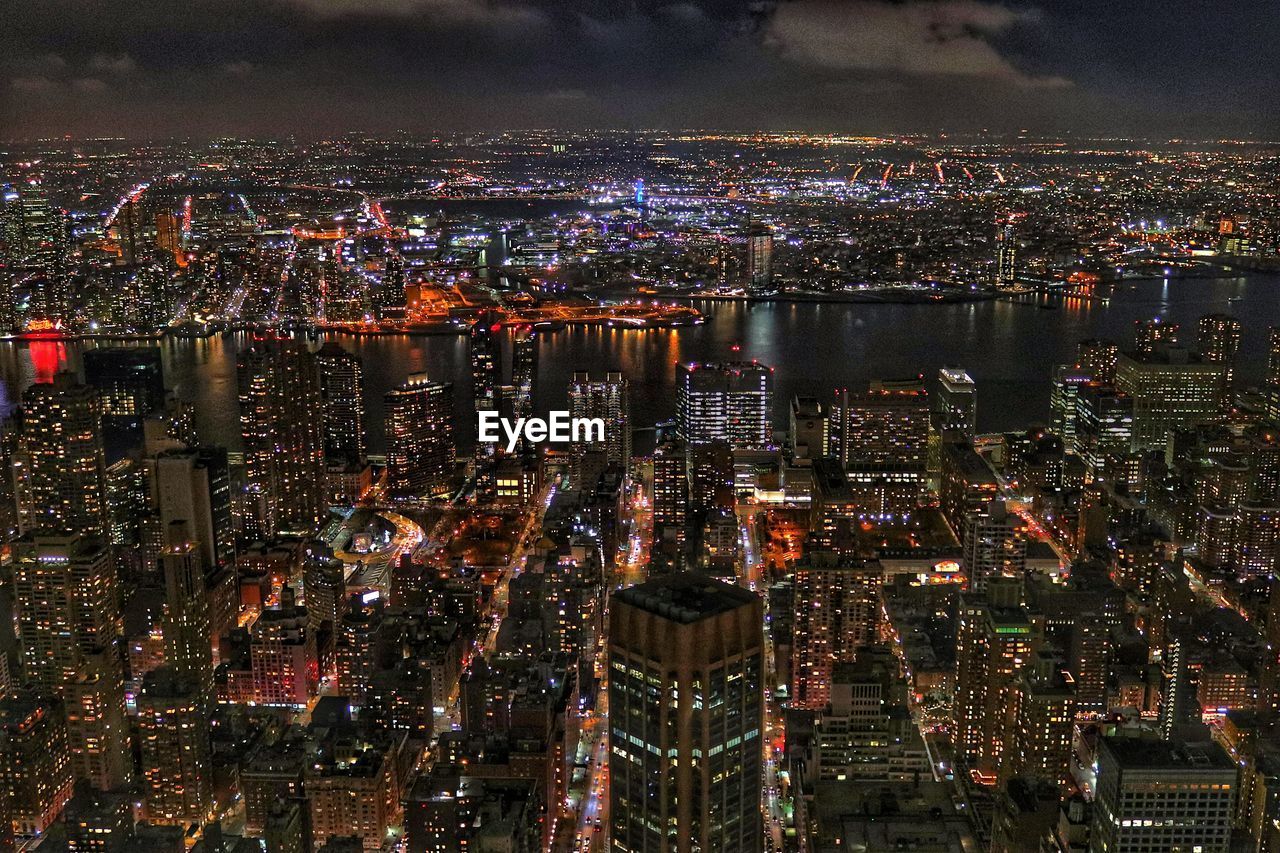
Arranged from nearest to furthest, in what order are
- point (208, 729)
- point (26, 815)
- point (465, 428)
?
point (26, 815) → point (208, 729) → point (465, 428)

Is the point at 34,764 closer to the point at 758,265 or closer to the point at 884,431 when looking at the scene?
the point at 884,431

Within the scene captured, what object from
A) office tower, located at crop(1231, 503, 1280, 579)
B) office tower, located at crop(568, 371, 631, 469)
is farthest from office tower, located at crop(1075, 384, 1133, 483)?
office tower, located at crop(568, 371, 631, 469)

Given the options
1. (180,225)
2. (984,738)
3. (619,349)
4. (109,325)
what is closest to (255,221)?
(180,225)

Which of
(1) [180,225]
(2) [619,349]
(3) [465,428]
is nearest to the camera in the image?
(3) [465,428]

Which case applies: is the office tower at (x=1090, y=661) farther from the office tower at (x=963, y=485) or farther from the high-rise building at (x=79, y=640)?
the high-rise building at (x=79, y=640)

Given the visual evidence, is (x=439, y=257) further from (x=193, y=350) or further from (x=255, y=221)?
(x=193, y=350)

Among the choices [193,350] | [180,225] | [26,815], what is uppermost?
[180,225]
